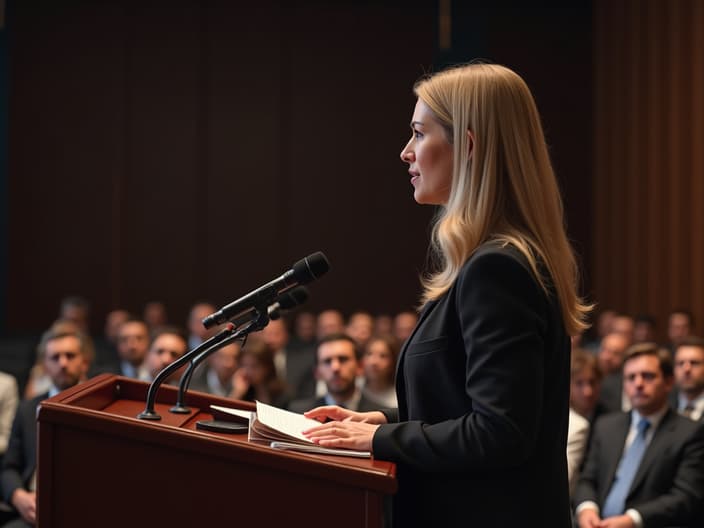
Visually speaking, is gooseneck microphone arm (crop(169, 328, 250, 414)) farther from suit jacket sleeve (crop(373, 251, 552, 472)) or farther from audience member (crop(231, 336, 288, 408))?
audience member (crop(231, 336, 288, 408))

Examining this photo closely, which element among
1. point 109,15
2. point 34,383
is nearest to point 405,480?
point 34,383

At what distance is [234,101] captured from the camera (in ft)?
42.3

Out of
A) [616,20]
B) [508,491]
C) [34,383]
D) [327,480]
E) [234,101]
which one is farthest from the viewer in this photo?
[234,101]

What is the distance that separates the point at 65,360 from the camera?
5.54m

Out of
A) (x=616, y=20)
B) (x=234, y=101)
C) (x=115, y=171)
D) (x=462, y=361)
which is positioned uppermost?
(x=616, y=20)

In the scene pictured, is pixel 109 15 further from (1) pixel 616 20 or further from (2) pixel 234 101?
(1) pixel 616 20

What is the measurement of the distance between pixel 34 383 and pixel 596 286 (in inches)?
291

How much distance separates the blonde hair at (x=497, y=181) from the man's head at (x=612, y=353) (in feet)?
20.1

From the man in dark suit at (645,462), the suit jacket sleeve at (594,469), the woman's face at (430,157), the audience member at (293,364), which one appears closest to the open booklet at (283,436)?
the woman's face at (430,157)

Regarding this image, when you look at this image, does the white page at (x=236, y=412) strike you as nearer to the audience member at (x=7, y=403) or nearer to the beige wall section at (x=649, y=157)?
the audience member at (x=7, y=403)

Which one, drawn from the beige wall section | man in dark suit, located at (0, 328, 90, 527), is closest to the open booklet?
man in dark suit, located at (0, 328, 90, 527)

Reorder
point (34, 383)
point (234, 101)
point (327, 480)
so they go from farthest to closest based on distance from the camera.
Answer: point (234, 101) → point (34, 383) → point (327, 480)

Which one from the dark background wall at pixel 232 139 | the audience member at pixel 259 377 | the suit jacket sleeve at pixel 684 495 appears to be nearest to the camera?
the suit jacket sleeve at pixel 684 495

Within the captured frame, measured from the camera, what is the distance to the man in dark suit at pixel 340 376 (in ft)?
19.4
